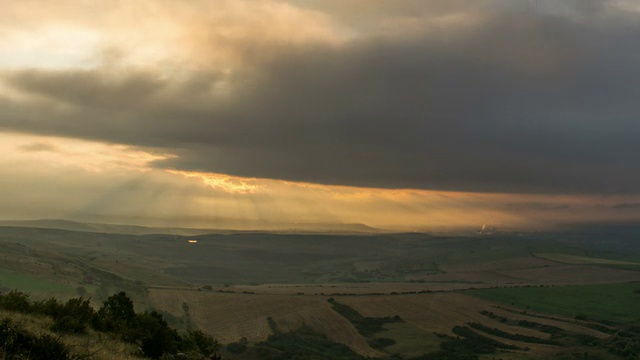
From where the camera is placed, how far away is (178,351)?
2919cm

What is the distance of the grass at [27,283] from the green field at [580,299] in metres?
143

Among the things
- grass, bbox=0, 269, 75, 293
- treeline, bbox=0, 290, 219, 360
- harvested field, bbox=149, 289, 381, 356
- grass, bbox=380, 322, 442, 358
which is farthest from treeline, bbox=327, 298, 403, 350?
treeline, bbox=0, 290, 219, 360

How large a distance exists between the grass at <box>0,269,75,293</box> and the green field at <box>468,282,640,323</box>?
143 m

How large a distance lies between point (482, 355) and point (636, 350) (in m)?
30.0

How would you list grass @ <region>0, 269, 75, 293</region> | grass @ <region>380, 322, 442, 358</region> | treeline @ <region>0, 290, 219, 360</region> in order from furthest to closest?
grass @ <region>0, 269, 75, 293</region> → grass @ <region>380, 322, 442, 358</region> → treeline @ <region>0, 290, 219, 360</region>

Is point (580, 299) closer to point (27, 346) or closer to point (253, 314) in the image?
point (253, 314)

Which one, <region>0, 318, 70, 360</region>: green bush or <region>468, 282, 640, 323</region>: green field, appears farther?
<region>468, 282, 640, 323</region>: green field

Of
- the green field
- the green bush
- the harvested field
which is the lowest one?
the harvested field

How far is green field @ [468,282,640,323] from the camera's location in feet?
483

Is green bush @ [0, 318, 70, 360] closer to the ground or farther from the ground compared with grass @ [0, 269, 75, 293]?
farther from the ground

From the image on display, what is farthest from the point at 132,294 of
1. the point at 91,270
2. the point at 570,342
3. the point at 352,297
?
the point at 570,342

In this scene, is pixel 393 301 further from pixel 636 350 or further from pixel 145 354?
pixel 145 354

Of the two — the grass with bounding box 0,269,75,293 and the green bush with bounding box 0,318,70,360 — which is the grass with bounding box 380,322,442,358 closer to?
the grass with bounding box 0,269,75,293

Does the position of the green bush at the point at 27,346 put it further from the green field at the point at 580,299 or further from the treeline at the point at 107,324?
the green field at the point at 580,299
